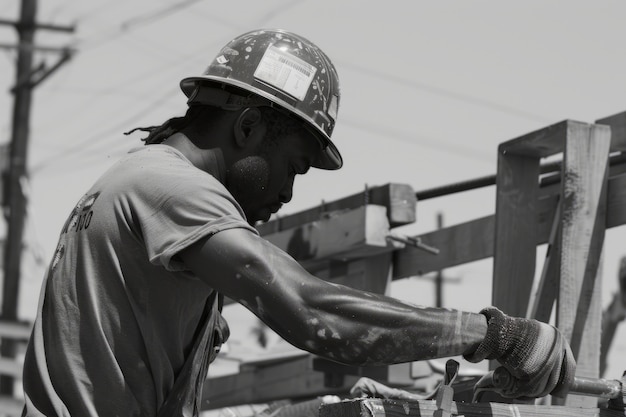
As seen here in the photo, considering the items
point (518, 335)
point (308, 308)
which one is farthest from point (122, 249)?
point (518, 335)

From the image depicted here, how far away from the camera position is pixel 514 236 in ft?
16.8

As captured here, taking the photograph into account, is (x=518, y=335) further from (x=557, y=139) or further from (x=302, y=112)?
(x=557, y=139)

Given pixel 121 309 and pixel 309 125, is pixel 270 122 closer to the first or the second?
pixel 309 125

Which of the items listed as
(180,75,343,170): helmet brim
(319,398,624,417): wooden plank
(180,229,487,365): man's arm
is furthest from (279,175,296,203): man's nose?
(319,398,624,417): wooden plank

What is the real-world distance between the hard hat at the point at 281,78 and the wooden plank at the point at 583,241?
150 centimetres

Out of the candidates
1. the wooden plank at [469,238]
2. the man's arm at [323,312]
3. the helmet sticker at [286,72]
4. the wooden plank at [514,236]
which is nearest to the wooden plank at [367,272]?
the wooden plank at [469,238]

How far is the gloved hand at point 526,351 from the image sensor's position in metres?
3.08

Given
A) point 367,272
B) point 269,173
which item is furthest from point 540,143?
point 269,173

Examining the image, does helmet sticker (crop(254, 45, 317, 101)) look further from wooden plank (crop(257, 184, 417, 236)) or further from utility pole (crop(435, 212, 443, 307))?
utility pole (crop(435, 212, 443, 307))

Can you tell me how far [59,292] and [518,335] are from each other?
1.22 m

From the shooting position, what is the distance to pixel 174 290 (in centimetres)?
316

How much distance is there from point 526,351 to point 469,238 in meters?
2.72

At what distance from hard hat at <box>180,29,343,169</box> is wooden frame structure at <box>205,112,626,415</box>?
1.54m

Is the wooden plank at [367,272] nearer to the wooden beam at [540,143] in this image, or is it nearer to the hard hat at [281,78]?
the wooden beam at [540,143]
